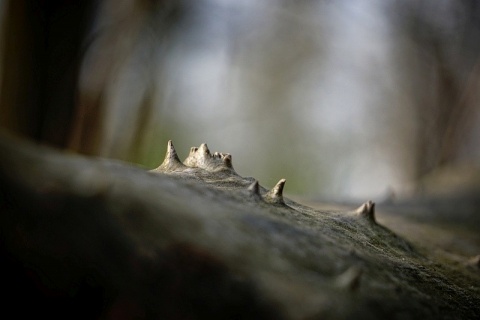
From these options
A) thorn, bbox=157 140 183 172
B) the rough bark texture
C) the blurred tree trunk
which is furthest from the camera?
the blurred tree trunk

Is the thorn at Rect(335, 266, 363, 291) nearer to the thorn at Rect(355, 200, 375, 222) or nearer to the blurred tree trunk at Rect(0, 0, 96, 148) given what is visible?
the thorn at Rect(355, 200, 375, 222)

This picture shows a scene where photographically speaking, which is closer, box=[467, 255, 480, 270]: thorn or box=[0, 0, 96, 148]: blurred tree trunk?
box=[467, 255, 480, 270]: thorn

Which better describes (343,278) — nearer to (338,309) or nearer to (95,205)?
(338,309)

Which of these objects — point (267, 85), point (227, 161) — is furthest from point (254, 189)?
A: point (267, 85)

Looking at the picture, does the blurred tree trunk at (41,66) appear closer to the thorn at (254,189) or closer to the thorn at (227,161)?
the thorn at (227,161)

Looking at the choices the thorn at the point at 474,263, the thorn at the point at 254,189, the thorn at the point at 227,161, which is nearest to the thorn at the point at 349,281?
the thorn at the point at 254,189

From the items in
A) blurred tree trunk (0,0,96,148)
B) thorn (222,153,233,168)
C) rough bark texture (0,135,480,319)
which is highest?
blurred tree trunk (0,0,96,148)

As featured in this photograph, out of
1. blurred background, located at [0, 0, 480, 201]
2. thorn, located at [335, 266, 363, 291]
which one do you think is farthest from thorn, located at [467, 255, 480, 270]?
blurred background, located at [0, 0, 480, 201]

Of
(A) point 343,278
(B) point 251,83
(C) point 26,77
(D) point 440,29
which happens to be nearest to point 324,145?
(B) point 251,83

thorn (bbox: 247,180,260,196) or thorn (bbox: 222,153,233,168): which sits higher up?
thorn (bbox: 222,153,233,168)
